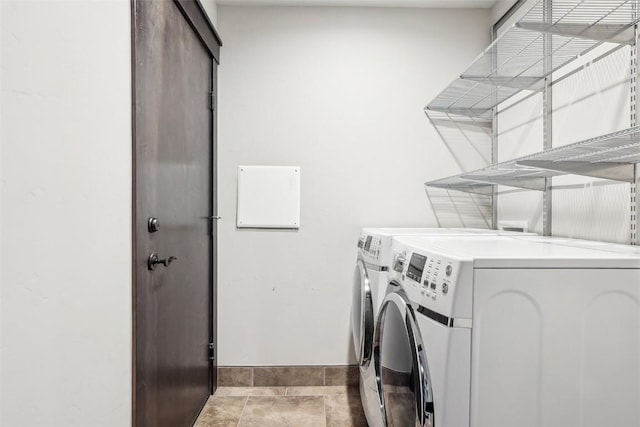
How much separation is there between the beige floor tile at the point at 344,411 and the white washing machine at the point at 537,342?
3.96 feet

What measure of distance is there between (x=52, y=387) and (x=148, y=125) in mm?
877

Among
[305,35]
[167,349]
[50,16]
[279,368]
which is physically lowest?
[279,368]

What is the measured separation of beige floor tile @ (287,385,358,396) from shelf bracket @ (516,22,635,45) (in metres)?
2.07

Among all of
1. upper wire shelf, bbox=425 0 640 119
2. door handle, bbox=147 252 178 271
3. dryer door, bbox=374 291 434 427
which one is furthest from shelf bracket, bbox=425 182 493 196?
door handle, bbox=147 252 178 271

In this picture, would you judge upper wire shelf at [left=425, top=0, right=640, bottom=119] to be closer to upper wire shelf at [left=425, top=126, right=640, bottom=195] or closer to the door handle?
upper wire shelf at [left=425, top=126, right=640, bottom=195]

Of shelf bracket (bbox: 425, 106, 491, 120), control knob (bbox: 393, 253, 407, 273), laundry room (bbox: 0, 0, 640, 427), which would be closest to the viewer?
laundry room (bbox: 0, 0, 640, 427)

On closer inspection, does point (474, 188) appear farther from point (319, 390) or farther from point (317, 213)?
point (319, 390)

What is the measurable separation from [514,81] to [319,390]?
2065 millimetres

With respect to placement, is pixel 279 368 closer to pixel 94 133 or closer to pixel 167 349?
pixel 167 349

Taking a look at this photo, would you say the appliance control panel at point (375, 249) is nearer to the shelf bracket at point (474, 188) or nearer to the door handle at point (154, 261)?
the shelf bracket at point (474, 188)

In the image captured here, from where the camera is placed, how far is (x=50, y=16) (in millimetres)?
866

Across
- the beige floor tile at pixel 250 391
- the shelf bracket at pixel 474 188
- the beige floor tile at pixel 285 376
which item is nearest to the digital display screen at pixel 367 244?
the shelf bracket at pixel 474 188

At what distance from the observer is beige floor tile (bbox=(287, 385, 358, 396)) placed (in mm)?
2307

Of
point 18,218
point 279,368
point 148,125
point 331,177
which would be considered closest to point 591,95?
point 331,177
